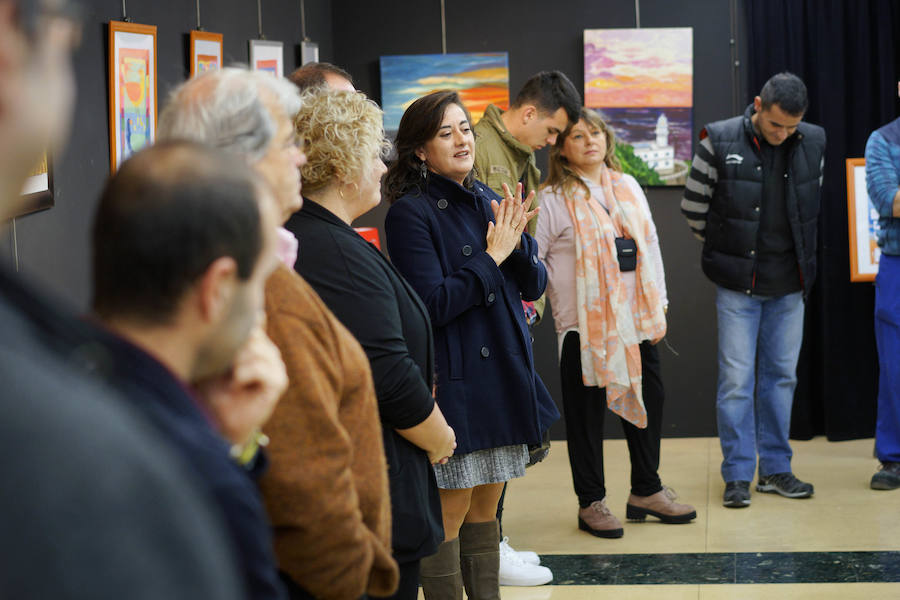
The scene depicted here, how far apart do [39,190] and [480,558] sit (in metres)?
1.55

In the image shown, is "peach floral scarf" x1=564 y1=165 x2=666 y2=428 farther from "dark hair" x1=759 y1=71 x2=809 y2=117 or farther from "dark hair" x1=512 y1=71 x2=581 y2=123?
"dark hair" x1=759 y1=71 x2=809 y2=117

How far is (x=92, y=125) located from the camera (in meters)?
2.91

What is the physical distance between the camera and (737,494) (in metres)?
4.44

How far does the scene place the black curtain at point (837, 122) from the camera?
536 cm

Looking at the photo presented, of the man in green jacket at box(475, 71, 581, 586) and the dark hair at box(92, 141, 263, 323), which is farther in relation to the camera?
the man in green jacket at box(475, 71, 581, 586)

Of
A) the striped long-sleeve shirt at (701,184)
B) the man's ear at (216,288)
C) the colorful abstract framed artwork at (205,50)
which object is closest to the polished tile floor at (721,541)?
the striped long-sleeve shirt at (701,184)

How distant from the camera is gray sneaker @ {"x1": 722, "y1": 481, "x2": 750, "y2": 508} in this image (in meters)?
4.41

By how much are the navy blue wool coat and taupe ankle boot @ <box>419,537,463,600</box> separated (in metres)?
0.27

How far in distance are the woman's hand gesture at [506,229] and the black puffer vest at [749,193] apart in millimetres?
1911

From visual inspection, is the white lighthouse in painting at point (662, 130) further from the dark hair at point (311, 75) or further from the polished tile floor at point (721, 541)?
the dark hair at point (311, 75)

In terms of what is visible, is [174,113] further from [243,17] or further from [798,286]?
[798,286]

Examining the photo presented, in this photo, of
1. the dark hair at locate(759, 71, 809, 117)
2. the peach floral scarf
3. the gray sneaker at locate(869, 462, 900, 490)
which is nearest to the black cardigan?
the peach floral scarf

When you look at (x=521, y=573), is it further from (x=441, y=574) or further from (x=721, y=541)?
(x=441, y=574)

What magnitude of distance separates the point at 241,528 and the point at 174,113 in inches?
28.2
